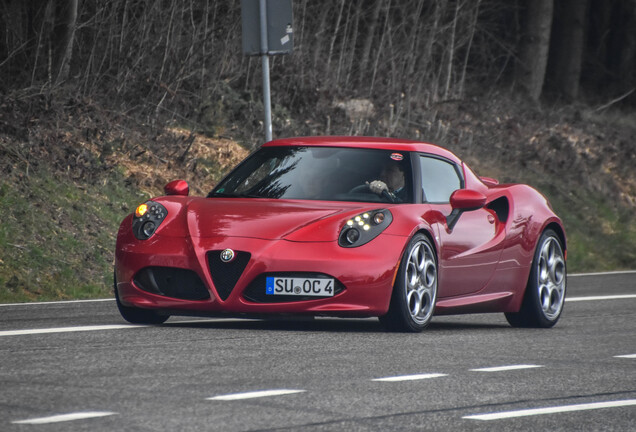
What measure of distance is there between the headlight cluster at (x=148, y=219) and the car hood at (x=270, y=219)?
19 cm

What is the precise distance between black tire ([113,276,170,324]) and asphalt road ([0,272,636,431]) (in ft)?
0.37

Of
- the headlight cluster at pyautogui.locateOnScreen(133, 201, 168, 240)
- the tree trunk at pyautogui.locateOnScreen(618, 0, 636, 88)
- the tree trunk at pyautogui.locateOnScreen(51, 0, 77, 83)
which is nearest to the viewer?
the headlight cluster at pyautogui.locateOnScreen(133, 201, 168, 240)

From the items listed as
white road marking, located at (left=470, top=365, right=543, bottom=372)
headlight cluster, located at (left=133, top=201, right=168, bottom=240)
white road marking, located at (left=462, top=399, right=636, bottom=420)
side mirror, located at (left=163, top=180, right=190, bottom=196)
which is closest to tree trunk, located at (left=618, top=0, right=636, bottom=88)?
side mirror, located at (left=163, top=180, right=190, bottom=196)

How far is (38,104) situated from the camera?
16.7m

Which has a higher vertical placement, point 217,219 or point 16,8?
point 16,8

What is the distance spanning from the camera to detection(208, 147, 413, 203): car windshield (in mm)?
9609

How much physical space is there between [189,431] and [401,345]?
3.39 metres

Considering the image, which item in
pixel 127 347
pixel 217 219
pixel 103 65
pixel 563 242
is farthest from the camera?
pixel 103 65

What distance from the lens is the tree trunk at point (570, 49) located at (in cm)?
3481

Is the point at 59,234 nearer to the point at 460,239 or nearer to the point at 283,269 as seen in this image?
the point at 460,239

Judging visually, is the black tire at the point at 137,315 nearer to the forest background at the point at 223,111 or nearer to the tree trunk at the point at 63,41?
the forest background at the point at 223,111

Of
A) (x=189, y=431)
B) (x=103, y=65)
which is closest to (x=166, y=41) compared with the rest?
(x=103, y=65)

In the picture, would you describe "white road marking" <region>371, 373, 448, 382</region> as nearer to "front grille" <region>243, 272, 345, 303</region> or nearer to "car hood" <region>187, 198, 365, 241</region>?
"front grille" <region>243, 272, 345, 303</region>

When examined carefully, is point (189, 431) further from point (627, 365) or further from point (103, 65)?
point (103, 65)
